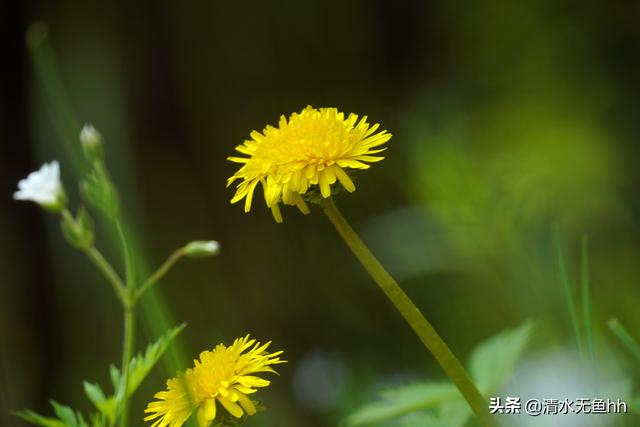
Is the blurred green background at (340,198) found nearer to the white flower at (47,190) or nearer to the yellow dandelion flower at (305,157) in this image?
the yellow dandelion flower at (305,157)

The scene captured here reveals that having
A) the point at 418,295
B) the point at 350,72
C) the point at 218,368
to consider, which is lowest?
the point at 218,368

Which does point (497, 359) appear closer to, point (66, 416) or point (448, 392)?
point (448, 392)

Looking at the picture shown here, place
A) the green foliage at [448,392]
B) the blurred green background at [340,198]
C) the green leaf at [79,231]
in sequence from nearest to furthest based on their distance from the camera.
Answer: the green leaf at [79,231], the green foliage at [448,392], the blurred green background at [340,198]

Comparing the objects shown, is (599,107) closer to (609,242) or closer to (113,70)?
(609,242)

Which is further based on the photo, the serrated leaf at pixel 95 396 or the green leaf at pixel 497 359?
the green leaf at pixel 497 359

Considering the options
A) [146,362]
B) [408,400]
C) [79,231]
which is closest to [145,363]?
[146,362]

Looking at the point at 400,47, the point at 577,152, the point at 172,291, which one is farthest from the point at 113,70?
the point at 577,152

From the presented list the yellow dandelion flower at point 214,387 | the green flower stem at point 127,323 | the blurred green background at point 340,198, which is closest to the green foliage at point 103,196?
the green flower stem at point 127,323
